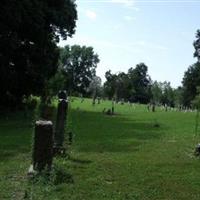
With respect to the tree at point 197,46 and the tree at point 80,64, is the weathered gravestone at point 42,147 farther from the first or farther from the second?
the tree at point 80,64

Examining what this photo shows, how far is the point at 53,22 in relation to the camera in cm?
5062

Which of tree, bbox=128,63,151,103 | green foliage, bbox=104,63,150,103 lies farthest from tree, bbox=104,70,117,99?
tree, bbox=128,63,151,103

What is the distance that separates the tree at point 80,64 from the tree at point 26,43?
104 meters

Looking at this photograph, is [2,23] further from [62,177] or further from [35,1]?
[62,177]

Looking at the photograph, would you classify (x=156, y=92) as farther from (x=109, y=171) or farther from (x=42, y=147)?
(x=42, y=147)

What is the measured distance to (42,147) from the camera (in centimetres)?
1638

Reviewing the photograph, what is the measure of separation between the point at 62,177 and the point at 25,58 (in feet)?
99.1

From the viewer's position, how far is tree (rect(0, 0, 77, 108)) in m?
40.7

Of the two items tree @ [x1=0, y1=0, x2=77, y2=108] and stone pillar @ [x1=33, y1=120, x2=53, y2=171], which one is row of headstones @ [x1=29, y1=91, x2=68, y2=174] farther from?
tree @ [x1=0, y1=0, x2=77, y2=108]

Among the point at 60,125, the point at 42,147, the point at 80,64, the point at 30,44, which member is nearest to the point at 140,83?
the point at 80,64

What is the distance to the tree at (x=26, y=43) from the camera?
1602 inches

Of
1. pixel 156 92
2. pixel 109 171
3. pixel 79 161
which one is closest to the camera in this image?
pixel 109 171

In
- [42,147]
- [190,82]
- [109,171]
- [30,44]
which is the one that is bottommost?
[109,171]

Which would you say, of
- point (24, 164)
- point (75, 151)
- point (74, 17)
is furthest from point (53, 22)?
point (24, 164)
